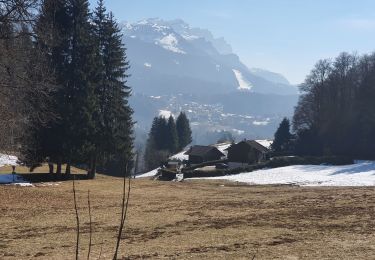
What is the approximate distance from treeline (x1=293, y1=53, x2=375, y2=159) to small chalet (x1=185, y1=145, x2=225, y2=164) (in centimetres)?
1574

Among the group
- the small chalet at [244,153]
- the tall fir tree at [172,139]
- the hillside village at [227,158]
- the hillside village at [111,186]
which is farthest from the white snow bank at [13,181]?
the tall fir tree at [172,139]

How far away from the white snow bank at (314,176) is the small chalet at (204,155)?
30.3 m

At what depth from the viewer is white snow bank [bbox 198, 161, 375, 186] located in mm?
41531

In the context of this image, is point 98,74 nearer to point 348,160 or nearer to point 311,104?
point 348,160

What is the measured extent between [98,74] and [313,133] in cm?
4388

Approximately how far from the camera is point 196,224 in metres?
16.9

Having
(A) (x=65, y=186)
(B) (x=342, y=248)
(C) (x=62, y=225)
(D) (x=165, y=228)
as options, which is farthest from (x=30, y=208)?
(B) (x=342, y=248)

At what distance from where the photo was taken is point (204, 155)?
8706 cm

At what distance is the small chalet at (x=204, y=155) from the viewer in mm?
87312

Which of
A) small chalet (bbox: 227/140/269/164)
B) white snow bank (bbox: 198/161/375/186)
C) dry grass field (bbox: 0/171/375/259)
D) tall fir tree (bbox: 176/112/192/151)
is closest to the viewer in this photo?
dry grass field (bbox: 0/171/375/259)

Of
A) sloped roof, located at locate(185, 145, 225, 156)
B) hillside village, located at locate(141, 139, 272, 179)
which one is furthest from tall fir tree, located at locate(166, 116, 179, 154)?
hillside village, located at locate(141, 139, 272, 179)

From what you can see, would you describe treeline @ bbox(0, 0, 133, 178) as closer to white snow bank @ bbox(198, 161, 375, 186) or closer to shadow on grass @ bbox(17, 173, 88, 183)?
shadow on grass @ bbox(17, 173, 88, 183)

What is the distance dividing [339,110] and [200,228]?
63.0 m

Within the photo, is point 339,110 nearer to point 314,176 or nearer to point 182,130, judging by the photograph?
point 314,176
